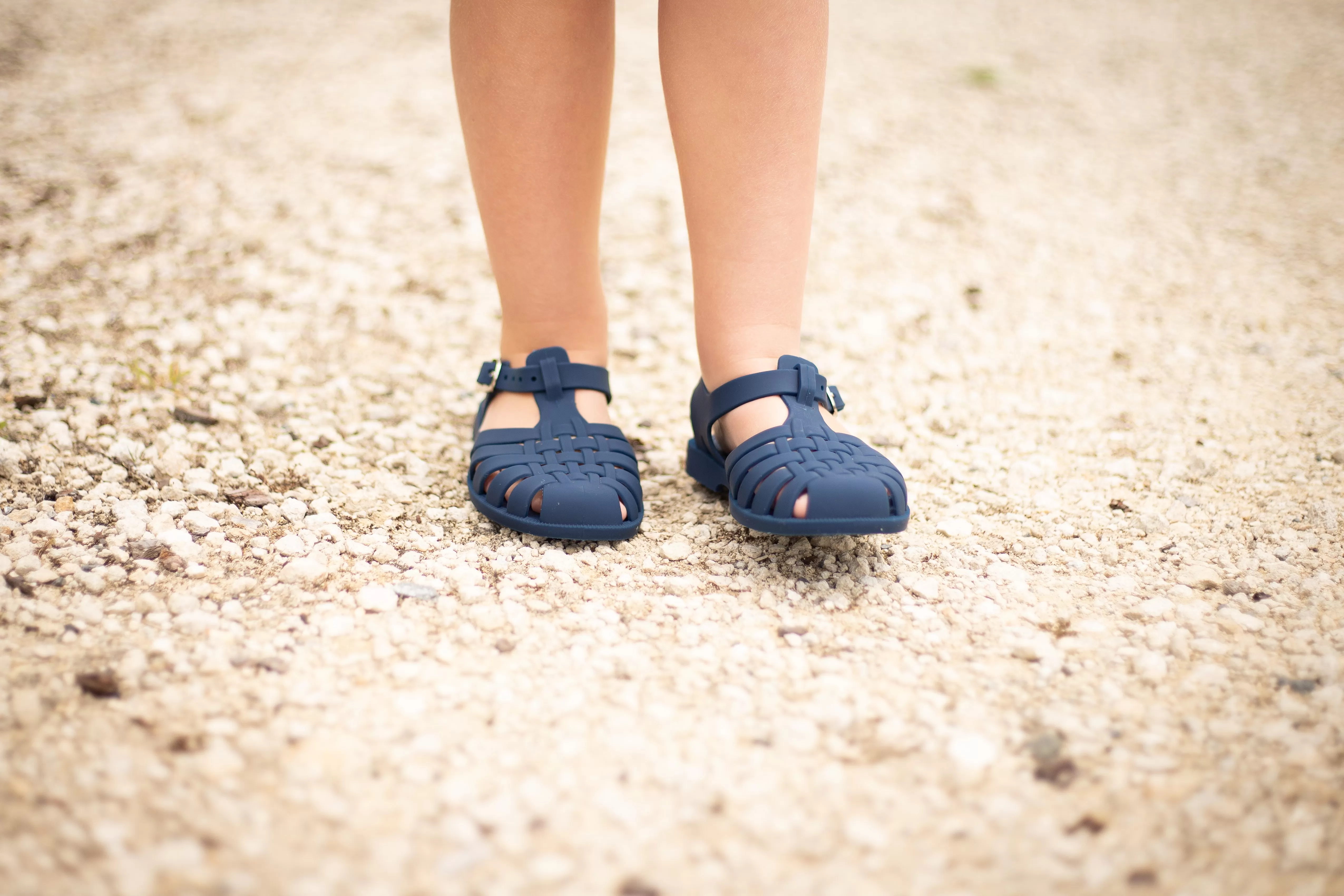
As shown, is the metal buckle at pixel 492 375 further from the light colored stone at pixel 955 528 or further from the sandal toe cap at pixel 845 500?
the light colored stone at pixel 955 528

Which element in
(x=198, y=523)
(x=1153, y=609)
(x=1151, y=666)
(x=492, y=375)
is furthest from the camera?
(x=492, y=375)

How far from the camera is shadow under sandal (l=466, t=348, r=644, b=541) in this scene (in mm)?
1228

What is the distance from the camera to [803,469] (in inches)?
44.9

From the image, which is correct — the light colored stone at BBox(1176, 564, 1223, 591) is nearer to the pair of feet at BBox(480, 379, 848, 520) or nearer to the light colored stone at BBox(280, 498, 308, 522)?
the pair of feet at BBox(480, 379, 848, 520)

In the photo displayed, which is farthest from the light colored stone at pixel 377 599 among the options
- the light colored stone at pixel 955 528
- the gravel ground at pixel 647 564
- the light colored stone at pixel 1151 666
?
the light colored stone at pixel 1151 666

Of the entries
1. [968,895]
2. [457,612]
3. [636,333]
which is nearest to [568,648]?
[457,612]

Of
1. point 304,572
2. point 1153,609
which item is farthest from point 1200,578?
point 304,572

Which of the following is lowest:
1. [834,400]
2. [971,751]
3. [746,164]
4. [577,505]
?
[971,751]

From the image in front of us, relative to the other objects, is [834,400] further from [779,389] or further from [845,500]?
[845,500]

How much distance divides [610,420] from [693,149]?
1.54 feet

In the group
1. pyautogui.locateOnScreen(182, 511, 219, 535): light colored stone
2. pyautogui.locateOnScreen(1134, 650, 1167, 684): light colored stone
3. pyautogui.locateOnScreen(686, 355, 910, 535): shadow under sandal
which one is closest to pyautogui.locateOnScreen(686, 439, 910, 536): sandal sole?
pyautogui.locateOnScreen(686, 355, 910, 535): shadow under sandal

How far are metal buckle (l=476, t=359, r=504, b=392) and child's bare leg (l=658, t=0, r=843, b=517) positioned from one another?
345 mm

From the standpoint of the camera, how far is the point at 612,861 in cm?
82

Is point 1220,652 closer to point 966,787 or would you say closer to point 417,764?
point 966,787
